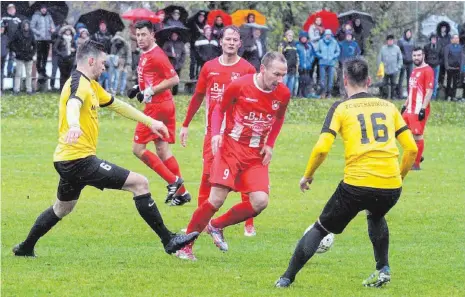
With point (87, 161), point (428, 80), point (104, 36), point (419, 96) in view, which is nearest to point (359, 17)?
point (104, 36)

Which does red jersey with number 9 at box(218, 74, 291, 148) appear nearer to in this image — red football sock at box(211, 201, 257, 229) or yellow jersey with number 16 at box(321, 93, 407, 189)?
red football sock at box(211, 201, 257, 229)

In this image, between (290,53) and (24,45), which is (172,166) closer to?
(24,45)

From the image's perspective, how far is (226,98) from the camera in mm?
10289

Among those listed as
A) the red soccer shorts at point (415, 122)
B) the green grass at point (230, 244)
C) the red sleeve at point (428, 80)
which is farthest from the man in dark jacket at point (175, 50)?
the red sleeve at point (428, 80)

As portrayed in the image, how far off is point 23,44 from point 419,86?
47.5 ft

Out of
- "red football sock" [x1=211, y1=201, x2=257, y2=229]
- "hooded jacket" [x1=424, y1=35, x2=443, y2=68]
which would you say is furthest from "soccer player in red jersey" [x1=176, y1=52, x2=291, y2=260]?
"hooded jacket" [x1=424, y1=35, x2=443, y2=68]

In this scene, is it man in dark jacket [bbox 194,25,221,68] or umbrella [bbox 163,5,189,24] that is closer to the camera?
man in dark jacket [bbox 194,25,221,68]

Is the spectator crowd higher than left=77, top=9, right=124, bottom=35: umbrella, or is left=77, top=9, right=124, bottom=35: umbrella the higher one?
left=77, top=9, right=124, bottom=35: umbrella

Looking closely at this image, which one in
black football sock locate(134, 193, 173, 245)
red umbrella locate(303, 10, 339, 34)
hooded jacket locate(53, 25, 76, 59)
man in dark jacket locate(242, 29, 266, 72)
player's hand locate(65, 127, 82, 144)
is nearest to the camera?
player's hand locate(65, 127, 82, 144)

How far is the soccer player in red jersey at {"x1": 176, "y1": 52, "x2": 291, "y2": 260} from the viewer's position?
10.2 m

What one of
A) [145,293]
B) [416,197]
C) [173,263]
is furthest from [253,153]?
[416,197]

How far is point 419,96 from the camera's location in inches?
769

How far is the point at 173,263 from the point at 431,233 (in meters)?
3.62

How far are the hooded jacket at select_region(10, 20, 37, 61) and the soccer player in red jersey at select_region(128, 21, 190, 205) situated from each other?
53.2 ft
